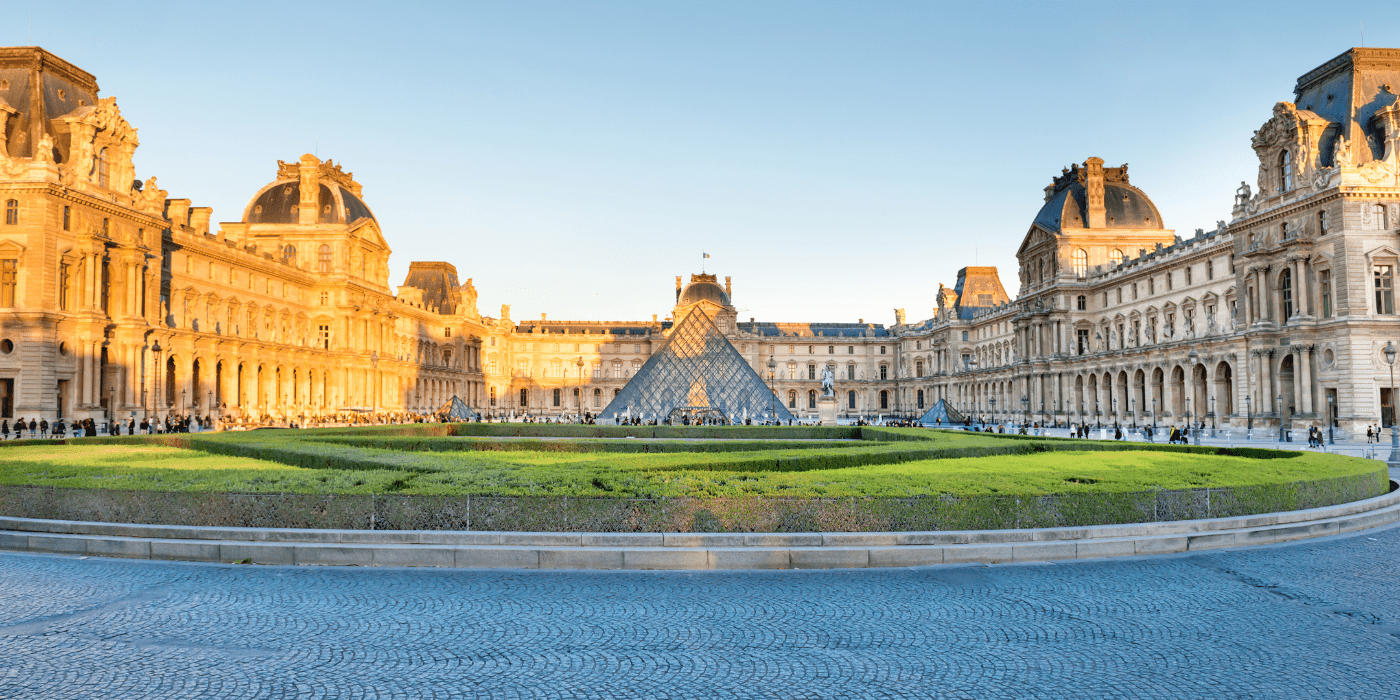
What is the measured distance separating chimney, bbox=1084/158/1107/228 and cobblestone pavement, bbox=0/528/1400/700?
57.5 m

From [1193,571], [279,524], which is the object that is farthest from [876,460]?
[279,524]

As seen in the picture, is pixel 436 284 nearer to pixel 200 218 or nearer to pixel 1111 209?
pixel 200 218

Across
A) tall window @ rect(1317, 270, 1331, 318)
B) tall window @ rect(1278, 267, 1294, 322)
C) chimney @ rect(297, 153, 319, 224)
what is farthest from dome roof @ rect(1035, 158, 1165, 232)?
chimney @ rect(297, 153, 319, 224)

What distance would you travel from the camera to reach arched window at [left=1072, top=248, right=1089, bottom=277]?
200 ft

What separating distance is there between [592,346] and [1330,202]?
227 ft

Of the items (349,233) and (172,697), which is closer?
(172,697)

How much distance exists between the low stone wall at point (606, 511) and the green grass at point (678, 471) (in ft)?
0.58

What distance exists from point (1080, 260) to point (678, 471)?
56.7 meters

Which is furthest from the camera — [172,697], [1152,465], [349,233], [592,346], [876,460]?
[592,346]

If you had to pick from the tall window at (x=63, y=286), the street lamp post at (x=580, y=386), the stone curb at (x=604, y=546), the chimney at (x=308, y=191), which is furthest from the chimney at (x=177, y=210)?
the street lamp post at (x=580, y=386)

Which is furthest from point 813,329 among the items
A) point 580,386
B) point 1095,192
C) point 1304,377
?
point 1304,377

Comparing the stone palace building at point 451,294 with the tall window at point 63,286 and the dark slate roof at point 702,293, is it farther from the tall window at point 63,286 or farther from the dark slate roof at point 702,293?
the dark slate roof at point 702,293

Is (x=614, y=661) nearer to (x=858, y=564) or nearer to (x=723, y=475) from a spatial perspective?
(x=858, y=564)

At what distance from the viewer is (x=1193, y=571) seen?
8914 mm
